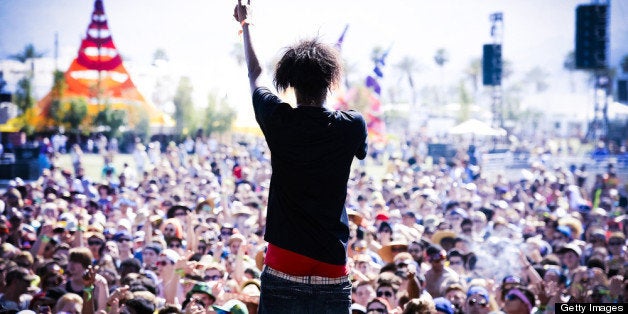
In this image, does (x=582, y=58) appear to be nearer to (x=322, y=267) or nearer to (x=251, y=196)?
(x=251, y=196)

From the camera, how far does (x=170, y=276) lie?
6.77 meters

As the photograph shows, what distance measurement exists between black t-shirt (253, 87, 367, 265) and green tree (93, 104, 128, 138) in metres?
37.7

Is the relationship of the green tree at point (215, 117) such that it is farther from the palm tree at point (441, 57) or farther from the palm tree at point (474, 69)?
the palm tree at point (441, 57)

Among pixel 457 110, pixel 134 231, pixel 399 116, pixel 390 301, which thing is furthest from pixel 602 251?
pixel 399 116

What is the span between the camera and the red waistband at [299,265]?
8.46ft

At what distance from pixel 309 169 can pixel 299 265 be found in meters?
0.33

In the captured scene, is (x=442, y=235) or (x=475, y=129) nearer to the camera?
(x=442, y=235)

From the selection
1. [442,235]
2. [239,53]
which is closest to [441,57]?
[239,53]

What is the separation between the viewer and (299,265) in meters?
2.58

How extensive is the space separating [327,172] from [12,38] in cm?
1139

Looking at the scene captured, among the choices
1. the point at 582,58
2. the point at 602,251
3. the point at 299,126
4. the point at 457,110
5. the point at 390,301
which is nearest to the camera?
the point at 299,126

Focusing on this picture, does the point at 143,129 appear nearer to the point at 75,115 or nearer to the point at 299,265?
the point at 75,115

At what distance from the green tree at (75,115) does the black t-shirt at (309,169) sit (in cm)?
3547

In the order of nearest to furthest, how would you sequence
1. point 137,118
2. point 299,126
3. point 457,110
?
point 299,126
point 137,118
point 457,110
